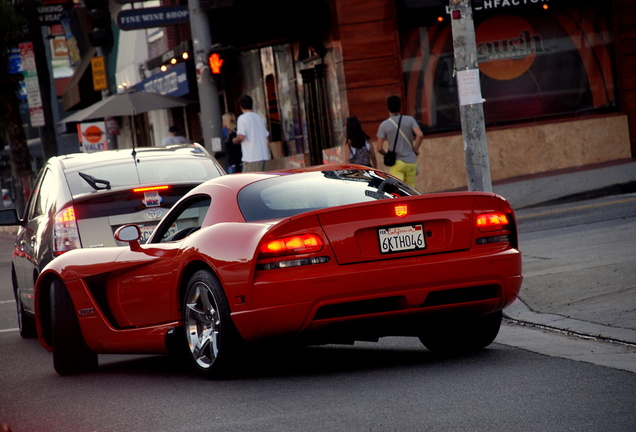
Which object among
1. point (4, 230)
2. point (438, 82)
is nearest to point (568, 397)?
point (438, 82)

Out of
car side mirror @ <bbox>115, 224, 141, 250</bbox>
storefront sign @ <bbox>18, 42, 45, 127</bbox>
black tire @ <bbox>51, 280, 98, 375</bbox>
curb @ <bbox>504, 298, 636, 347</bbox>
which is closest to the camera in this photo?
curb @ <bbox>504, 298, 636, 347</bbox>

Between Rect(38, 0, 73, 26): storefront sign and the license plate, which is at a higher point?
Rect(38, 0, 73, 26): storefront sign

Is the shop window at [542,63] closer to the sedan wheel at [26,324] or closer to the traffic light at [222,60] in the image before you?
the traffic light at [222,60]

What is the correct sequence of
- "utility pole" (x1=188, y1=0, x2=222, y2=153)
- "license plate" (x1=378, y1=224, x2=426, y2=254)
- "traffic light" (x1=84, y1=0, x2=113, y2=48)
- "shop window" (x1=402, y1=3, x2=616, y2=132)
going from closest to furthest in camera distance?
"license plate" (x1=378, y1=224, x2=426, y2=254), "utility pole" (x1=188, y1=0, x2=222, y2=153), "traffic light" (x1=84, y1=0, x2=113, y2=48), "shop window" (x1=402, y1=3, x2=616, y2=132)

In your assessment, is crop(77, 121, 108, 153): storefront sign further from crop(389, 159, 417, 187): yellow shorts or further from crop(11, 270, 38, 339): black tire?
crop(11, 270, 38, 339): black tire

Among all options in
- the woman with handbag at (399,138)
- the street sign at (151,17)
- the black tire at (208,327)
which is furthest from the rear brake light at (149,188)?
the street sign at (151,17)

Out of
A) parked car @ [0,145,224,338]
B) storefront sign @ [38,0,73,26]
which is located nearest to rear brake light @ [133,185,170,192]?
parked car @ [0,145,224,338]

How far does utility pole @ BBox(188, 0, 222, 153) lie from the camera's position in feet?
62.5

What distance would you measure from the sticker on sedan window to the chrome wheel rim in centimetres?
270

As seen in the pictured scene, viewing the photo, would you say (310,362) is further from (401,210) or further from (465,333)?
(401,210)

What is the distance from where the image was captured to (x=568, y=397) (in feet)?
20.0

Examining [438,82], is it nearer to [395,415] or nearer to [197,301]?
[197,301]

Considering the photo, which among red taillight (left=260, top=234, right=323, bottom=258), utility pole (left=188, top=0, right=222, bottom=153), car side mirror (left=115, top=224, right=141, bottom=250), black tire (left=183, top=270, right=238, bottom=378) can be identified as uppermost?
utility pole (left=188, top=0, right=222, bottom=153)

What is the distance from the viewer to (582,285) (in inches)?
390
